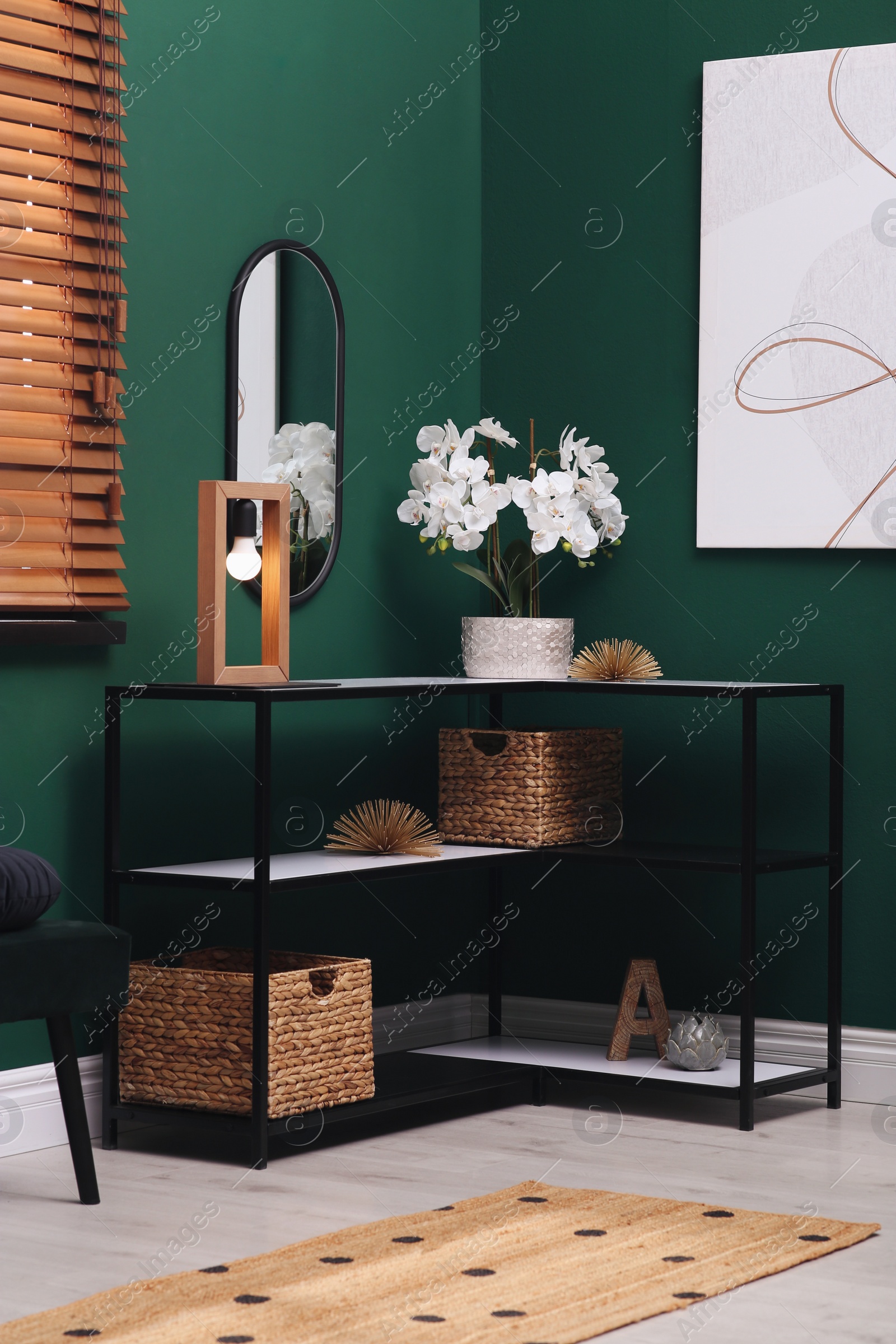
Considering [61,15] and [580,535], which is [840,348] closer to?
[580,535]

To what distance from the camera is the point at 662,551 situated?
151 inches

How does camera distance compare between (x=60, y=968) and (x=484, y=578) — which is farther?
(x=484, y=578)

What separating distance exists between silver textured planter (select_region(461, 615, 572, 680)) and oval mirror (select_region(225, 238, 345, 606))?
346mm

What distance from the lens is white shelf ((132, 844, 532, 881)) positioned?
2982mm

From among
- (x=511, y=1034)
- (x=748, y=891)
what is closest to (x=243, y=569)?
(x=748, y=891)

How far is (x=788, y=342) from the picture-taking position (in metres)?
3.66

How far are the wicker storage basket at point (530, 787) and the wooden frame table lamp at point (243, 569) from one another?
553mm

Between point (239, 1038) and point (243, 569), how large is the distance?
0.79 meters

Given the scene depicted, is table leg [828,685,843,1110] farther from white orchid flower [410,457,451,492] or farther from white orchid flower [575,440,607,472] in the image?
white orchid flower [410,457,451,492]

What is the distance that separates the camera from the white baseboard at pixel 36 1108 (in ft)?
9.79

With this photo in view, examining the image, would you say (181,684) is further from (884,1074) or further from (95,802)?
(884,1074)

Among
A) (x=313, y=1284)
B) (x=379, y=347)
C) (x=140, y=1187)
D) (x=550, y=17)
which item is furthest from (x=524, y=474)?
(x=313, y=1284)

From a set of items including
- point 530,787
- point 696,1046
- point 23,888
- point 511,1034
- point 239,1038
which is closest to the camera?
point 23,888

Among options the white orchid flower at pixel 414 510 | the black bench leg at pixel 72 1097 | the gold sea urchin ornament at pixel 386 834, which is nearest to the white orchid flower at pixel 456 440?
the white orchid flower at pixel 414 510
